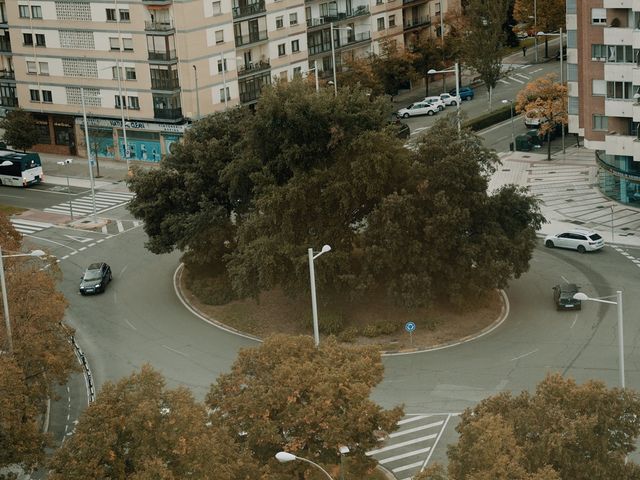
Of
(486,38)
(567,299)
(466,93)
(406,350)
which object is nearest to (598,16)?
(486,38)

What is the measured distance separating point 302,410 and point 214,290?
30.1 meters

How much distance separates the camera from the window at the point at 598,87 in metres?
90.4

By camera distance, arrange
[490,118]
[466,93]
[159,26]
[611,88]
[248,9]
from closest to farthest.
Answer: [611,88] < [159,26] < [248,9] < [490,118] < [466,93]

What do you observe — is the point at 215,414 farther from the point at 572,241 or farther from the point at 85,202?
the point at 85,202

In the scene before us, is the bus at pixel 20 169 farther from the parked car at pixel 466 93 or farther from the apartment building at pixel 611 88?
the apartment building at pixel 611 88

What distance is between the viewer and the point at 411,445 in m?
55.2

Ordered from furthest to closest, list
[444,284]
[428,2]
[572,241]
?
[428,2], [572,241], [444,284]

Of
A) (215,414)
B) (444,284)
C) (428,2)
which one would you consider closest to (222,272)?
(444,284)

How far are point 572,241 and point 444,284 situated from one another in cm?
1580

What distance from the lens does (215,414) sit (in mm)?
46688

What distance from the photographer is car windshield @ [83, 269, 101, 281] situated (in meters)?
78.2

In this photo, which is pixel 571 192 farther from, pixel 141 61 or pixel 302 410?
pixel 302 410

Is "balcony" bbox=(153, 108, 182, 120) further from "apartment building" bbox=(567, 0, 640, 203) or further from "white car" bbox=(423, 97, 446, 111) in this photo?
"apartment building" bbox=(567, 0, 640, 203)

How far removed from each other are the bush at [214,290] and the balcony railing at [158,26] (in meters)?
34.6
